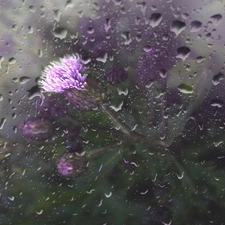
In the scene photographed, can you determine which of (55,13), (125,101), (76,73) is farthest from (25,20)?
(125,101)

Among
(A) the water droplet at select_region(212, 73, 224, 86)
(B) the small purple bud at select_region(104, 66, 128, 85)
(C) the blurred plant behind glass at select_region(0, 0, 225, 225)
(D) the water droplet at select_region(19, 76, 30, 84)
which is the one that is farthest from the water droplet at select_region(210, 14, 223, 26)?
(D) the water droplet at select_region(19, 76, 30, 84)

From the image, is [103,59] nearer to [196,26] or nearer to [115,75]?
[115,75]

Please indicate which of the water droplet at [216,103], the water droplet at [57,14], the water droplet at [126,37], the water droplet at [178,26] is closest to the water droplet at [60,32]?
the water droplet at [57,14]

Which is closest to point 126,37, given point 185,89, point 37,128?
point 185,89

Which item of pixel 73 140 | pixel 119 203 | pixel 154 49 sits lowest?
pixel 119 203

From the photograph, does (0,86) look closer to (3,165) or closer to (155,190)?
(3,165)

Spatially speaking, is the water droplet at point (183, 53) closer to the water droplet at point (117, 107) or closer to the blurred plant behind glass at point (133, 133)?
the blurred plant behind glass at point (133, 133)
